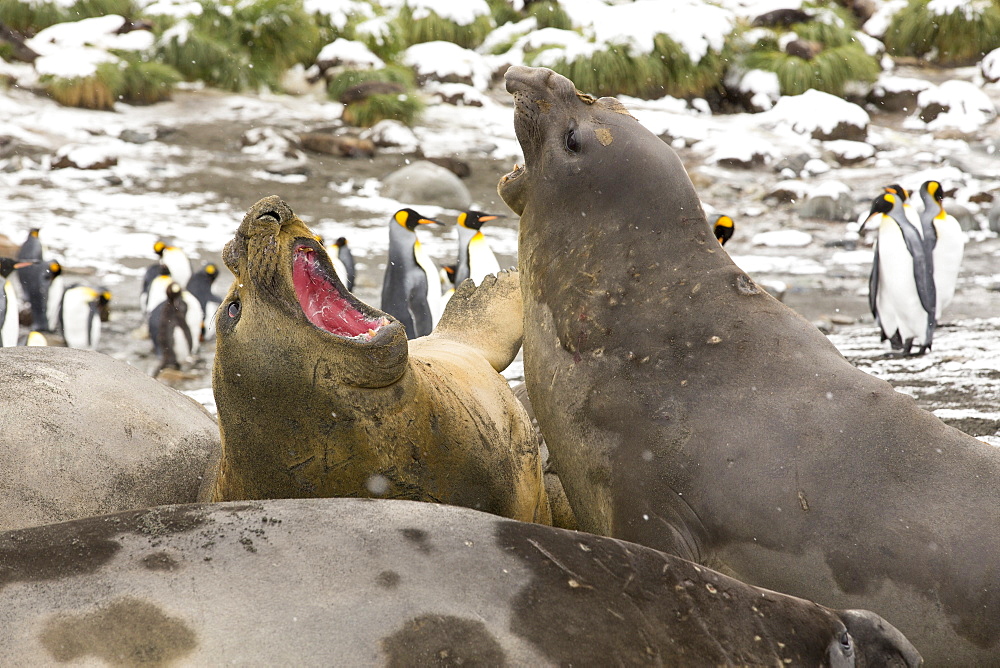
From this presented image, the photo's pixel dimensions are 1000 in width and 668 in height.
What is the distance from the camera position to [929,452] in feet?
6.63

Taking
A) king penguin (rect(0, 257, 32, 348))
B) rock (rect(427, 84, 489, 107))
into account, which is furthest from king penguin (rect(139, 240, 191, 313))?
rock (rect(427, 84, 489, 107))

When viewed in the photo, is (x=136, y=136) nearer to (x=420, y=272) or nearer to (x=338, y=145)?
(x=338, y=145)

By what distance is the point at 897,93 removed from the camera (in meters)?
18.0

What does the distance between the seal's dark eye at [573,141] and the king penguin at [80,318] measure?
22.5ft

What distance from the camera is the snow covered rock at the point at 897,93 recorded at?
17828 mm

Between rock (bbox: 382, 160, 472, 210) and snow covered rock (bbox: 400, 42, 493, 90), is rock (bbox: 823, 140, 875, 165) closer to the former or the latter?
rock (bbox: 382, 160, 472, 210)

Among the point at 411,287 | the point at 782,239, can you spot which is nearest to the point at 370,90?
the point at 782,239

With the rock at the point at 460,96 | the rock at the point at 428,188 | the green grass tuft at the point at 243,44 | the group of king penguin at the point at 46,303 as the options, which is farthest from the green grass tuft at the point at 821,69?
the group of king penguin at the point at 46,303

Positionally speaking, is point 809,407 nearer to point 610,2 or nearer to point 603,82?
point 603,82

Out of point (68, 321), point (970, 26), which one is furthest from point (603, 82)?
point (68, 321)

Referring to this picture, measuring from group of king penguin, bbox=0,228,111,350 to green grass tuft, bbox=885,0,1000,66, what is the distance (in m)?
16.1

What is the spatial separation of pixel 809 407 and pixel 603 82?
1619 cm

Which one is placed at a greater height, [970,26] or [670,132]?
[970,26]

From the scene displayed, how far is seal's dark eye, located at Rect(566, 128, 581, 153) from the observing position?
2.62 meters
